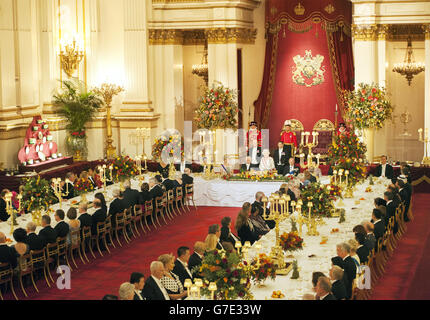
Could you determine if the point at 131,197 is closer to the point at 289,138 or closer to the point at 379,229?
the point at 379,229

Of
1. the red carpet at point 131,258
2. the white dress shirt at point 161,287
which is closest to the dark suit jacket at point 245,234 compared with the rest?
the red carpet at point 131,258

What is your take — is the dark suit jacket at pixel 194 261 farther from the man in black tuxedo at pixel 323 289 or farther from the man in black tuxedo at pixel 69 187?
the man in black tuxedo at pixel 69 187

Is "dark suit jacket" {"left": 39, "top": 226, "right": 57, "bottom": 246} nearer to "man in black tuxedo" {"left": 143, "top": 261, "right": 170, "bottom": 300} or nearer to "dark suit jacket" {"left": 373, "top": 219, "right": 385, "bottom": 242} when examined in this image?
"man in black tuxedo" {"left": 143, "top": 261, "right": 170, "bottom": 300}

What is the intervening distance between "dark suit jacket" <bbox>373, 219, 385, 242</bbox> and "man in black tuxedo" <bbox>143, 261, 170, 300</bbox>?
511 centimetres


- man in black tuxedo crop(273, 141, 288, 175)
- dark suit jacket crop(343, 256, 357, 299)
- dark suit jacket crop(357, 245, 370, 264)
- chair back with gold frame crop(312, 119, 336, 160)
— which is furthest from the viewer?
chair back with gold frame crop(312, 119, 336, 160)

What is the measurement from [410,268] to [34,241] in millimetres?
7618

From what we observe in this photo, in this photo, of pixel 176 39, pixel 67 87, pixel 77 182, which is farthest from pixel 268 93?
pixel 77 182

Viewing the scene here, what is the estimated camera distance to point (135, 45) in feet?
88.7

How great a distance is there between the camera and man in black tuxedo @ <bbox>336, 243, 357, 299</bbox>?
11828 mm

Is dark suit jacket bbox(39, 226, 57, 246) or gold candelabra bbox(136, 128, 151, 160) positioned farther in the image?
gold candelabra bbox(136, 128, 151, 160)

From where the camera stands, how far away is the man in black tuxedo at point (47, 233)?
1490 centimetres

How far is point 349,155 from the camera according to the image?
1908cm

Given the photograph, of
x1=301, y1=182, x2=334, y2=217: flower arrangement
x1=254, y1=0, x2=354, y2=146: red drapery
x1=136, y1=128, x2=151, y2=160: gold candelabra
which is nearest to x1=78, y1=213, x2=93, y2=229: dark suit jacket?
x1=301, y1=182, x2=334, y2=217: flower arrangement

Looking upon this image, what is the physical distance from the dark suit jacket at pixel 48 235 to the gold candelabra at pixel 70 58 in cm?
1252
